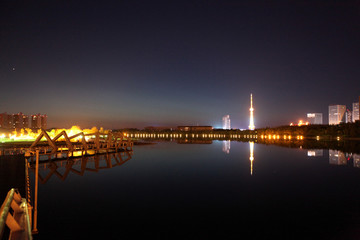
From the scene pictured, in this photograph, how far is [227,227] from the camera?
946cm

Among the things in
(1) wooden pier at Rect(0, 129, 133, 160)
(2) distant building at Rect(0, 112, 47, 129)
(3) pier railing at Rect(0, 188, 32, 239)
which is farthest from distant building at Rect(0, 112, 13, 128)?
(3) pier railing at Rect(0, 188, 32, 239)

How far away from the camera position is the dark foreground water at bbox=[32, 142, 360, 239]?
9039mm

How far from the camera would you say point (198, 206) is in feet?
39.5

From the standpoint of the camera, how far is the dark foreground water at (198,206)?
9039mm

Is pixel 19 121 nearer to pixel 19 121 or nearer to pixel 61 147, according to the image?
pixel 19 121

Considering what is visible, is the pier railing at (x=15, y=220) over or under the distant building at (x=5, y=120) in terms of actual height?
under

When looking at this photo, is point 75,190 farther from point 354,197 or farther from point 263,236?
point 354,197

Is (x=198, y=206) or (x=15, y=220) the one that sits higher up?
(x=15, y=220)

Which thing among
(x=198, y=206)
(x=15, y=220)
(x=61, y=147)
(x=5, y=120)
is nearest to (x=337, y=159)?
(x=198, y=206)

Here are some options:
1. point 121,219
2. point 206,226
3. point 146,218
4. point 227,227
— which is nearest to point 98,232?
point 121,219

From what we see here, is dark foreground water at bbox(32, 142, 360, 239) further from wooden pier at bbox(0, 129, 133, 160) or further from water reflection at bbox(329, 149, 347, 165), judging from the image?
water reflection at bbox(329, 149, 347, 165)

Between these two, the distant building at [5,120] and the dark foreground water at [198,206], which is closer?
the dark foreground water at [198,206]

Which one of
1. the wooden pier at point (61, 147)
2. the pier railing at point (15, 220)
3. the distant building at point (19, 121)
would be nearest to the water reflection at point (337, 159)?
the wooden pier at point (61, 147)

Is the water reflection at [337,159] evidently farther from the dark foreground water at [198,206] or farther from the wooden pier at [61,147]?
the wooden pier at [61,147]
